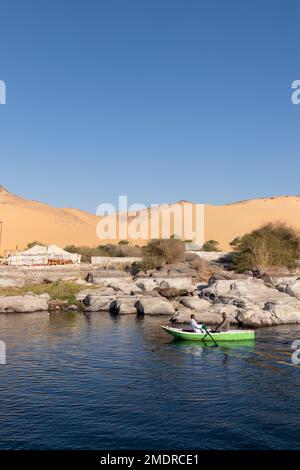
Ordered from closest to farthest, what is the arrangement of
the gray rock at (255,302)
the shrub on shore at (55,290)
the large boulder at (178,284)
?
the gray rock at (255,302) < the shrub on shore at (55,290) < the large boulder at (178,284)

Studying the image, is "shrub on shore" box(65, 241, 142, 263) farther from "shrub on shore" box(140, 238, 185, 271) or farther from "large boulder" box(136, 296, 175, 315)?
"large boulder" box(136, 296, 175, 315)

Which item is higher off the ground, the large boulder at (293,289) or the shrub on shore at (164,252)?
the shrub on shore at (164,252)

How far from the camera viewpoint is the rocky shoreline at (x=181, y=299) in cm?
3503

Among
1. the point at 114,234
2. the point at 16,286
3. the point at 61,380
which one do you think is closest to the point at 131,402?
the point at 61,380

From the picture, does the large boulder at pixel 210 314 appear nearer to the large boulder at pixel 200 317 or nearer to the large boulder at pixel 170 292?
the large boulder at pixel 200 317

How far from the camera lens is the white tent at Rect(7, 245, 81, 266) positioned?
57772 millimetres

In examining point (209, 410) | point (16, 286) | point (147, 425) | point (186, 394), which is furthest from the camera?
point (16, 286)

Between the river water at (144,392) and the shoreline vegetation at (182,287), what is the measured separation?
19.8 ft

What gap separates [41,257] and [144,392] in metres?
42.3

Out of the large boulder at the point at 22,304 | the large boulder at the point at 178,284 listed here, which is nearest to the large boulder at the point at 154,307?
the large boulder at the point at 178,284

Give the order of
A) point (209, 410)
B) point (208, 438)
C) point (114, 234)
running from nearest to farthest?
point (208, 438) < point (209, 410) < point (114, 234)

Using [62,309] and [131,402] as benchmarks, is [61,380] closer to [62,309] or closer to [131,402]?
[131,402]

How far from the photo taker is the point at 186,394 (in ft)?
62.0
